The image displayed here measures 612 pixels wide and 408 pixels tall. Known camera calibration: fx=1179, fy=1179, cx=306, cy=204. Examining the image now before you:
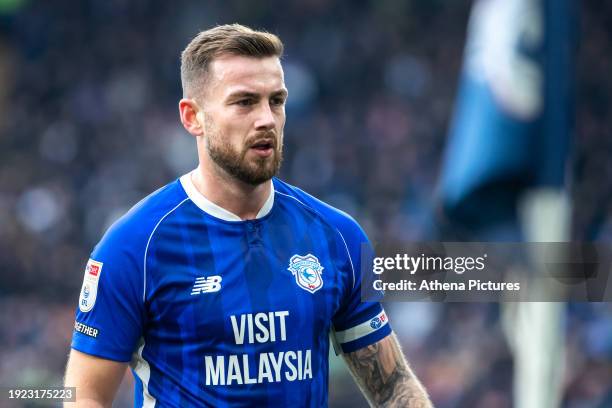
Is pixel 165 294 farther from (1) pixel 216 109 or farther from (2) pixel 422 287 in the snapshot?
(2) pixel 422 287

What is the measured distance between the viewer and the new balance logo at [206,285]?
3600mm

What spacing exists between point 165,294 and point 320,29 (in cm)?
1270

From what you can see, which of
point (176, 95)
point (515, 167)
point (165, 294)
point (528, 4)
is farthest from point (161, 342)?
point (176, 95)

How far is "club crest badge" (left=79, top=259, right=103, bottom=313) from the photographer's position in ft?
11.7

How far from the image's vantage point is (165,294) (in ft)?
11.8

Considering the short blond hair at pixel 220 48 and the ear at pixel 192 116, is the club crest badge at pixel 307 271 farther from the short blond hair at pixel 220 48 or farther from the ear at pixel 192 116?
the short blond hair at pixel 220 48

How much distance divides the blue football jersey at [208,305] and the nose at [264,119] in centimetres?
35

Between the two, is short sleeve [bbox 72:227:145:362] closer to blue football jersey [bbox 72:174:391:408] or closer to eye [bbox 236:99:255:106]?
blue football jersey [bbox 72:174:391:408]

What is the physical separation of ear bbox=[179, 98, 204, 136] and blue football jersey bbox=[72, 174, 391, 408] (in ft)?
0.61

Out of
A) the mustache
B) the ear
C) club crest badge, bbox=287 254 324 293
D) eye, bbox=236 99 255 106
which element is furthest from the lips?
club crest badge, bbox=287 254 324 293

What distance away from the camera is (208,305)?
11.7 ft

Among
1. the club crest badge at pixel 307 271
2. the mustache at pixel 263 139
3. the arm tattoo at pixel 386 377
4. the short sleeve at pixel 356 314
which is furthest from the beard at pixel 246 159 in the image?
the arm tattoo at pixel 386 377

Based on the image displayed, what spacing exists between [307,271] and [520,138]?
370 centimetres

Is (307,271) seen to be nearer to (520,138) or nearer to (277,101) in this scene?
(277,101)
